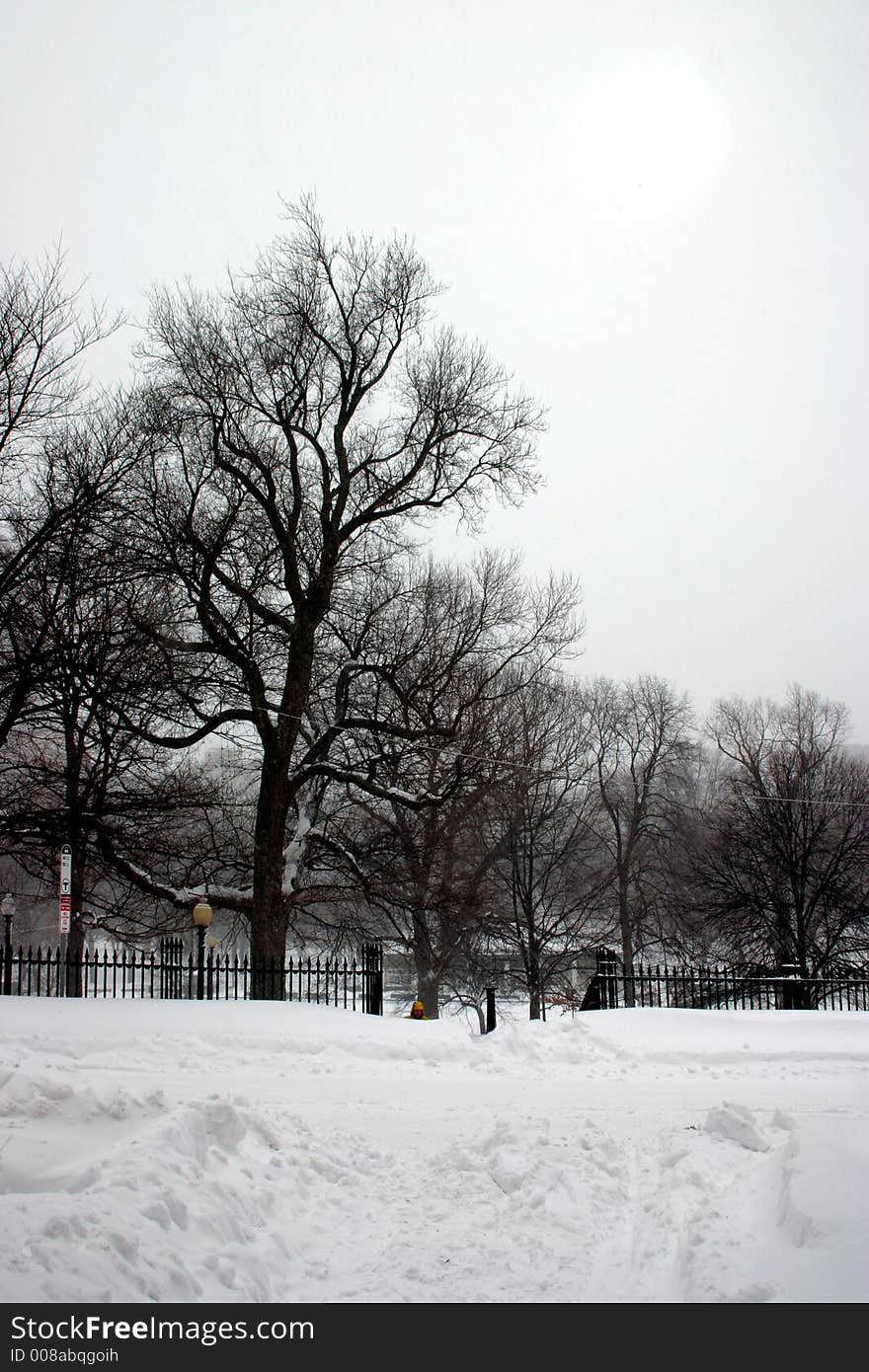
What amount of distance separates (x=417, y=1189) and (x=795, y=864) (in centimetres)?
2806

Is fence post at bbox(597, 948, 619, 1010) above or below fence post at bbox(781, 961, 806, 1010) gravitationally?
above

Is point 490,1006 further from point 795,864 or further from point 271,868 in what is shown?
point 795,864

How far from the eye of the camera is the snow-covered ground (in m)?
4.85

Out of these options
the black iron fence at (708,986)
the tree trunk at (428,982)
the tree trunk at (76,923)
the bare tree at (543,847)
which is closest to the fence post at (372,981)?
the black iron fence at (708,986)

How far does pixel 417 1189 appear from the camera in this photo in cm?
697

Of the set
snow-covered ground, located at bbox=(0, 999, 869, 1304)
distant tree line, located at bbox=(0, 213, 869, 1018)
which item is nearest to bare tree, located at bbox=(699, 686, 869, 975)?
distant tree line, located at bbox=(0, 213, 869, 1018)

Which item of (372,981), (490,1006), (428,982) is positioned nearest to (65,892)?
(372,981)

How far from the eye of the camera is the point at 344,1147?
25.8 ft

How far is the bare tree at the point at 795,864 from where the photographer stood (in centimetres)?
3148

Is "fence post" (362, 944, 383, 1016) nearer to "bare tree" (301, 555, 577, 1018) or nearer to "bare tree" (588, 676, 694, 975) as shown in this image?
"bare tree" (301, 555, 577, 1018)

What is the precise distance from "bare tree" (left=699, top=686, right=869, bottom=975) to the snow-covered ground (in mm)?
20965

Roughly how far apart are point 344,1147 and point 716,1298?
3749 mm

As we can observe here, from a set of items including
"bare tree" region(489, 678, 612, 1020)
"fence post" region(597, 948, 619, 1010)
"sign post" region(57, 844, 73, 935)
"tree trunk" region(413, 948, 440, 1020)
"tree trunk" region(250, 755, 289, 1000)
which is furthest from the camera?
"bare tree" region(489, 678, 612, 1020)

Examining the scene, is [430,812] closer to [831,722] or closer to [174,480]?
[174,480]
